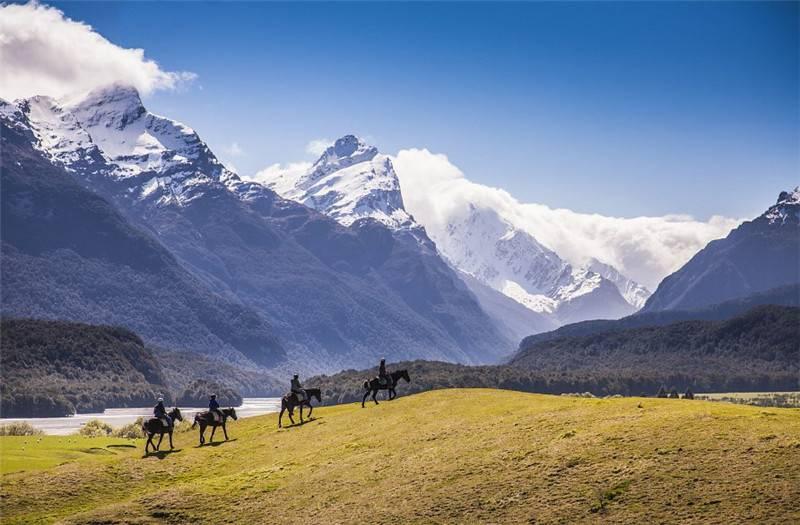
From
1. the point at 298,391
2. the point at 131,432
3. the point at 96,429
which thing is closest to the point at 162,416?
the point at 298,391

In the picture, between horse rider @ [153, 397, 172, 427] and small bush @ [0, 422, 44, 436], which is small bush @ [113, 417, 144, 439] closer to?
small bush @ [0, 422, 44, 436]

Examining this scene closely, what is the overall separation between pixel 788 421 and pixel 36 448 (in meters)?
84.0

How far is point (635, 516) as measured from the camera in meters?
47.8

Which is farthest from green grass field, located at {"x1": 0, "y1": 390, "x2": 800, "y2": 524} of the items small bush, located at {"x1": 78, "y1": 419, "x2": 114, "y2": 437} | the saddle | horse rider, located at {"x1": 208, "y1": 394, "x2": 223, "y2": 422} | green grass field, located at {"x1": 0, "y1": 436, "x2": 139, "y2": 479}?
small bush, located at {"x1": 78, "y1": 419, "x2": 114, "y2": 437}

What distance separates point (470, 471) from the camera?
60.0 meters

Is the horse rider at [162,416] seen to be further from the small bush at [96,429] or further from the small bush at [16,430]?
the small bush at [16,430]

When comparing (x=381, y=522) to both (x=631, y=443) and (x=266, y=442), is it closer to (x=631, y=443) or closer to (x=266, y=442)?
(x=631, y=443)

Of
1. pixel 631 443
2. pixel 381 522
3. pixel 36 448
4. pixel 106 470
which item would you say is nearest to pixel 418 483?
pixel 381 522

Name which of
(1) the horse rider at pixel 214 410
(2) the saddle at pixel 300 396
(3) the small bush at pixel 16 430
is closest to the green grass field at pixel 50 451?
(1) the horse rider at pixel 214 410

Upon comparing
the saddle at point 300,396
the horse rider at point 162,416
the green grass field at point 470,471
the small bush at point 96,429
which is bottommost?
the green grass field at point 470,471

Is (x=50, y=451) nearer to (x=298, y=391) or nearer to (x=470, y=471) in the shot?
(x=298, y=391)

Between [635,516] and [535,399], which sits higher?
[535,399]

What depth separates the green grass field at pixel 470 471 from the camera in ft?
162

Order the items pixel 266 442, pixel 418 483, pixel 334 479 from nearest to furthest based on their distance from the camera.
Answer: pixel 418 483
pixel 334 479
pixel 266 442
